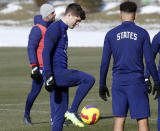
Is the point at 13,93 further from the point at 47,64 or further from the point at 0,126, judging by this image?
the point at 47,64

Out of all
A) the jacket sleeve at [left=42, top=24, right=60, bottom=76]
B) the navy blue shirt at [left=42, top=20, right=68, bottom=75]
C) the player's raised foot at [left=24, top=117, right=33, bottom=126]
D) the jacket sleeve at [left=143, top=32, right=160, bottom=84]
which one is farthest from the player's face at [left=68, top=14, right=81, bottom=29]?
the player's raised foot at [left=24, top=117, right=33, bottom=126]

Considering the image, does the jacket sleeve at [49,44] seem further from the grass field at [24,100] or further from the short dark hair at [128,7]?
the grass field at [24,100]

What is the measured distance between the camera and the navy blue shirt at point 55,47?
30.2ft

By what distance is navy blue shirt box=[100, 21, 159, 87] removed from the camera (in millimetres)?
8398

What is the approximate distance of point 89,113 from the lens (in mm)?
10664

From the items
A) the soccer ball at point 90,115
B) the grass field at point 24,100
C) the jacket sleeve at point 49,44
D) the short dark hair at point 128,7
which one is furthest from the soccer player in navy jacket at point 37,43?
the short dark hair at point 128,7

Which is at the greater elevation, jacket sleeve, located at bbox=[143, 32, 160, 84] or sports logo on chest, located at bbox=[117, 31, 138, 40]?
sports logo on chest, located at bbox=[117, 31, 138, 40]

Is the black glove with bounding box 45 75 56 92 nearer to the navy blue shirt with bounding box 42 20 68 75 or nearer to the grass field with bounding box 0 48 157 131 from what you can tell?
the navy blue shirt with bounding box 42 20 68 75

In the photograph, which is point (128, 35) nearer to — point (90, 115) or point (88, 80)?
point (88, 80)

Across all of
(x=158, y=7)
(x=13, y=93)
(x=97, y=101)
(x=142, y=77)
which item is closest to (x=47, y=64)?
(x=142, y=77)

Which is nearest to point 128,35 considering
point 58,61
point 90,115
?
point 58,61

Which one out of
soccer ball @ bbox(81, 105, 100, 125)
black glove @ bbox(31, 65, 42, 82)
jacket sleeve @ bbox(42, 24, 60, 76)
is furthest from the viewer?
black glove @ bbox(31, 65, 42, 82)

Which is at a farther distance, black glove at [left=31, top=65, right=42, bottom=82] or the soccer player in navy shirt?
black glove at [left=31, top=65, right=42, bottom=82]

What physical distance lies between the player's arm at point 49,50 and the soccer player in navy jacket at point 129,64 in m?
0.99
